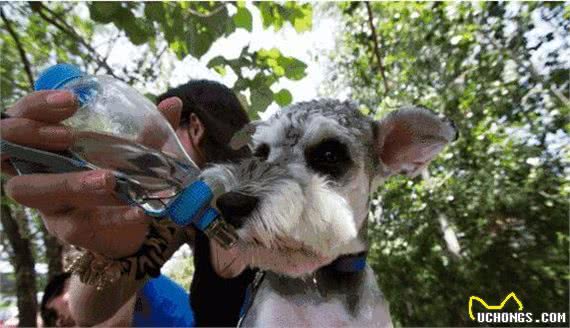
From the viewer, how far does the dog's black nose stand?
1027 millimetres

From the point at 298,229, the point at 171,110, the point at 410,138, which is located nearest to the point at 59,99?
the point at 171,110

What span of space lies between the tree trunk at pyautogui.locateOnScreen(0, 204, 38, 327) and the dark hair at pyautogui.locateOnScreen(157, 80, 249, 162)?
7.10 ft

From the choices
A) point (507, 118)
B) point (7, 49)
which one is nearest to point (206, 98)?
point (7, 49)

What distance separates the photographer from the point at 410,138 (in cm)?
140

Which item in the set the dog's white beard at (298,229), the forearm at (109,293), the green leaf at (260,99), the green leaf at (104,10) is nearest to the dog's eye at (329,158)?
→ the dog's white beard at (298,229)

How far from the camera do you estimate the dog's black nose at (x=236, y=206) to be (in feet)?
3.37

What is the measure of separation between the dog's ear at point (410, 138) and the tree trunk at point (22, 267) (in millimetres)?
2850

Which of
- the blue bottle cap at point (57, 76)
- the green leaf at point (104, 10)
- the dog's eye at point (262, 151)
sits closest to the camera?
the blue bottle cap at point (57, 76)

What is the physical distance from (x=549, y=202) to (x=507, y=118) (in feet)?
2.88

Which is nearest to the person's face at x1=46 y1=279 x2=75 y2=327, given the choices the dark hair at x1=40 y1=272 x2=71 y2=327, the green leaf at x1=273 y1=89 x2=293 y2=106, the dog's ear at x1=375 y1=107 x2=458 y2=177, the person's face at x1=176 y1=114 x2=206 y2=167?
the dark hair at x1=40 y1=272 x2=71 y2=327

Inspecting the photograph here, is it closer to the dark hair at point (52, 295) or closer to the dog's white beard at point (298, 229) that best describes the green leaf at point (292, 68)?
the dog's white beard at point (298, 229)

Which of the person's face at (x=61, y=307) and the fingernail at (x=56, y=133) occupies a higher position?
the fingernail at (x=56, y=133)

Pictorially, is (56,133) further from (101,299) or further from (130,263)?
(101,299)

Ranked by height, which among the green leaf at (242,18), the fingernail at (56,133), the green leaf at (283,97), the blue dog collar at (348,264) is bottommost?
the blue dog collar at (348,264)
